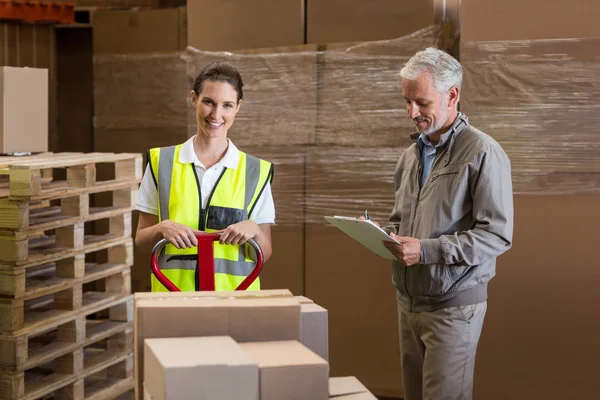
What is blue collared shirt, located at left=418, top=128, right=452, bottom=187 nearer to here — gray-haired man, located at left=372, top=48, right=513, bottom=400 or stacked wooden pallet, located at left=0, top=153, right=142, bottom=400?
gray-haired man, located at left=372, top=48, right=513, bottom=400

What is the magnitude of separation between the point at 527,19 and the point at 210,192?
203 cm

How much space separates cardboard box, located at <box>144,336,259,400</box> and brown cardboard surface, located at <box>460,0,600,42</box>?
2.77m

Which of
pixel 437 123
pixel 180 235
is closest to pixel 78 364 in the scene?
pixel 180 235

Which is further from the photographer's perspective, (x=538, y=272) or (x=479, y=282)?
(x=538, y=272)

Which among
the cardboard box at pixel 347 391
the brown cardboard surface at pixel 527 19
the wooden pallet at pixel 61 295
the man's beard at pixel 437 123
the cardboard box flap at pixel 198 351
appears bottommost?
the wooden pallet at pixel 61 295

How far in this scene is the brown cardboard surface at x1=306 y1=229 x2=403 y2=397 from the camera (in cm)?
466

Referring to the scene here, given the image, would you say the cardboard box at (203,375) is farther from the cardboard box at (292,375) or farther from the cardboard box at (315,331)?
the cardboard box at (315,331)

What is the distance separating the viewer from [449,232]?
301 centimetres

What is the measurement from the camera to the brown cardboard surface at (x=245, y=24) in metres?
4.67

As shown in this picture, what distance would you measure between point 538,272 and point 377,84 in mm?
1402

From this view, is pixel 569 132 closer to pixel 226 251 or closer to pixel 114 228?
pixel 226 251

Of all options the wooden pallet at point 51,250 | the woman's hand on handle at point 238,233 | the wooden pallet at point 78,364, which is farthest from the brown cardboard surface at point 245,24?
the woman's hand on handle at point 238,233

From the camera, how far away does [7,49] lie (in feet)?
19.0

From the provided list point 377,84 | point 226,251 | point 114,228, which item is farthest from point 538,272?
point 114,228
